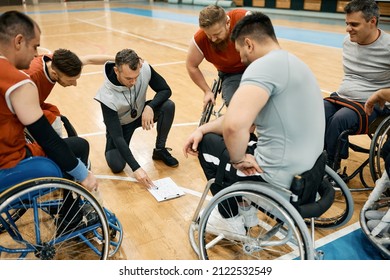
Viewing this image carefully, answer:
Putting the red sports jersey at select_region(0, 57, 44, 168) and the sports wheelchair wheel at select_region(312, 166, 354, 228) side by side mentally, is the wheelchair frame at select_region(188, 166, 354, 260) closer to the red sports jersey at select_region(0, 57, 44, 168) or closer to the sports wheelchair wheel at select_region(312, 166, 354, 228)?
the sports wheelchair wheel at select_region(312, 166, 354, 228)

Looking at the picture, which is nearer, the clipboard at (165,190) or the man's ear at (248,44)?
the man's ear at (248,44)

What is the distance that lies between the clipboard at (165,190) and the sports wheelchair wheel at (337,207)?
0.89 m

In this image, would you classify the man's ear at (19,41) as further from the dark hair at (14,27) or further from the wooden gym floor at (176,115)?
the wooden gym floor at (176,115)

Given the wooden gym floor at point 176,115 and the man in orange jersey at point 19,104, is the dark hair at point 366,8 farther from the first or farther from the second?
the man in orange jersey at point 19,104

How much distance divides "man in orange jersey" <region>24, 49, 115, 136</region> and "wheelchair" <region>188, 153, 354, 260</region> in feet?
3.28

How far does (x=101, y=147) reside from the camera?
3.15 m

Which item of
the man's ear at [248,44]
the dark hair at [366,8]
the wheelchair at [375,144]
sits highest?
the dark hair at [366,8]

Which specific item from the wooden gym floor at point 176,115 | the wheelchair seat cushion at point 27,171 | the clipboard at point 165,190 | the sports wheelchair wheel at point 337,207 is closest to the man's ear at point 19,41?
the wheelchair seat cushion at point 27,171

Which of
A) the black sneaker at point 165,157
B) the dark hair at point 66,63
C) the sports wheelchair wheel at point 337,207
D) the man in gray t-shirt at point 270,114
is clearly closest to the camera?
the man in gray t-shirt at point 270,114

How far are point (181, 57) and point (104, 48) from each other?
69.5 inches

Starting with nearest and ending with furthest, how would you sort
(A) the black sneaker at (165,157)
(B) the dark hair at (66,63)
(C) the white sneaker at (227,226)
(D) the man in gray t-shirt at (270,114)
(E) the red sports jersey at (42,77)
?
(D) the man in gray t-shirt at (270,114), (C) the white sneaker at (227,226), (B) the dark hair at (66,63), (E) the red sports jersey at (42,77), (A) the black sneaker at (165,157)

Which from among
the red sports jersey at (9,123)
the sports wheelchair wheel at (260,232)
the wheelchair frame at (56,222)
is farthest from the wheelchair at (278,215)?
the red sports jersey at (9,123)

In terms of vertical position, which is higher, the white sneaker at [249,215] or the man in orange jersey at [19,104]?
the man in orange jersey at [19,104]

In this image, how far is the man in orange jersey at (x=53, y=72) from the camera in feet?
6.49
